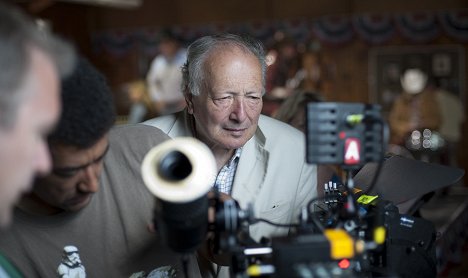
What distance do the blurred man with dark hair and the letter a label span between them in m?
0.46

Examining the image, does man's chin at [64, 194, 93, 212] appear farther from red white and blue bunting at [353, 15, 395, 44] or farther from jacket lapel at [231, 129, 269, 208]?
red white and blue bunting at [353, 15, 395, 44]

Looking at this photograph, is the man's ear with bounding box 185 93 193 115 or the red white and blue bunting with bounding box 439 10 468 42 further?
the red white and blue bunting with bounding box 439 10 468 42

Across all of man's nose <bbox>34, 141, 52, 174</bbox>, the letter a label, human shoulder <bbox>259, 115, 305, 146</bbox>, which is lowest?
human shoulder <bbox>259, 115, 305, 146</bbox>

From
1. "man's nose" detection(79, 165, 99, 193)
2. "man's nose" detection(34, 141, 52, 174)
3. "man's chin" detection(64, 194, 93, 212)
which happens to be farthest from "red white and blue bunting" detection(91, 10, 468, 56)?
"man's nose" detection(34, 141, 52, 174)

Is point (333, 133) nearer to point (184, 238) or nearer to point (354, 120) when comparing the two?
point (354, 120)

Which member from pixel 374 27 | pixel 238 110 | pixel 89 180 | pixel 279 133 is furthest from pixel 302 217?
pixel 374 27

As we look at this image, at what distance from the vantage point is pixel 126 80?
905 centimetres

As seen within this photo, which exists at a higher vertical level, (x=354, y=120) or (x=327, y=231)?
(x=354, y=120)

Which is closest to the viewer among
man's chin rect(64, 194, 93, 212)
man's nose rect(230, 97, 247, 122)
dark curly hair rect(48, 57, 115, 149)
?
dark curly hair rect(48, 57, 115, 149)

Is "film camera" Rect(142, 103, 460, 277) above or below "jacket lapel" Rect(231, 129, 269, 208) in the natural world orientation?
above

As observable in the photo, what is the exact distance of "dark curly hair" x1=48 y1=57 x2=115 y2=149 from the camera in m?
1.10

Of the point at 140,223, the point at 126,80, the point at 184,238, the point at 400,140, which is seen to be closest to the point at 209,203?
the point at 184,238

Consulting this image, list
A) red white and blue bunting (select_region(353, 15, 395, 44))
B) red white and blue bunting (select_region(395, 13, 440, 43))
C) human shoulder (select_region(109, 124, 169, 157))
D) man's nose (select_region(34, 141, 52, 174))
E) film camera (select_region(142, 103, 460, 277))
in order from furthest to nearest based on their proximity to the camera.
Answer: red white and blue bunting (select_region(353, 15, 395, 44)) → red white and blue bunting (select_region(395, 13, 440, 43)) → human shoulder (select_region(109, 124, 169, 157)) → film camera (select_region(142, 103, 460, 277)) → man's nose (select_region(34, 141, 52, 174))

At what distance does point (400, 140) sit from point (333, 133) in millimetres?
6776
